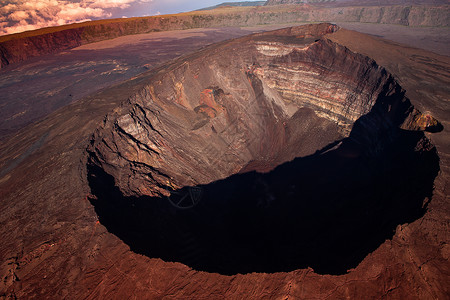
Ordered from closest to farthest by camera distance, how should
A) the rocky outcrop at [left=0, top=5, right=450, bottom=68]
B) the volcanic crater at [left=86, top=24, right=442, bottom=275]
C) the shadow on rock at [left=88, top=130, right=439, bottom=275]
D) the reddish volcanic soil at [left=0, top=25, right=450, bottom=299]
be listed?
the reddish volcanic soil at [left=0, top=25, right=450, bottom=299], the shadow on rock at [left=88, top=130, right=439, bottom=275], the volcanic crater at [left=86, top=24, right=442, bottom=275], the rocky outcrop at [left=0, top=5, right=450, bottom=68]

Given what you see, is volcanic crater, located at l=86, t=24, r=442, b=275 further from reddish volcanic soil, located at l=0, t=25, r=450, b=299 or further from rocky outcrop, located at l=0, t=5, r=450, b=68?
rocky outcrop, located at l=0, t=5, r=450, b=68

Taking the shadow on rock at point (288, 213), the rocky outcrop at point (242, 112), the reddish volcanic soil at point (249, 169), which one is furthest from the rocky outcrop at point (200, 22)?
the shadow on rock at point (288, 213)

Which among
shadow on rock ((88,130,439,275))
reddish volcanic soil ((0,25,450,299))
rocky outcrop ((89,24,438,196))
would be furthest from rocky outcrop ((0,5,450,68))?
shadow on rock ((88,130,439,275))

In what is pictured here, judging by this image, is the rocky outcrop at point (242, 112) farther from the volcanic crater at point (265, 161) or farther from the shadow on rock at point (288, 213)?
the shadow on rock at point (288, 213)

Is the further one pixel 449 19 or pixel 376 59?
pixel 449 19

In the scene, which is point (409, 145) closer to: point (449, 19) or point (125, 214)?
point (125, 214)

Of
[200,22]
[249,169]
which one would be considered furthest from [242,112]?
[200,22]

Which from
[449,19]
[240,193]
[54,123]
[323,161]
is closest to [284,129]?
[323,161]
